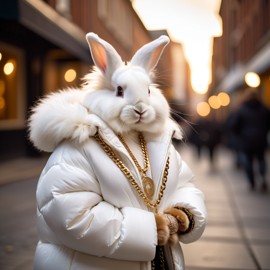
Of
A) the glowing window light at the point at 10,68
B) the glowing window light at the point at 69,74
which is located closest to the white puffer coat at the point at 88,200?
the glowing window light at the point at 10,68

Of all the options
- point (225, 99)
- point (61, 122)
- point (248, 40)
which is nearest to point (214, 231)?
point (61, 122)

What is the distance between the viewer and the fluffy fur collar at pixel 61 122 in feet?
6.82

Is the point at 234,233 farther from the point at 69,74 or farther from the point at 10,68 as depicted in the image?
the point at 69,74

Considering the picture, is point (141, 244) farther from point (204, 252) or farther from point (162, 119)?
point (204, 252)

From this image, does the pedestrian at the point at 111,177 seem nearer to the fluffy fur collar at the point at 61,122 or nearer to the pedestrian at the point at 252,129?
the fluffy fur collar at the point at 61,122

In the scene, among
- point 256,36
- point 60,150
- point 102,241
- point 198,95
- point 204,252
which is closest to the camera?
point 102,241

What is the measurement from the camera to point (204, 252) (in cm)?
498

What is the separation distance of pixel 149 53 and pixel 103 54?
0.22m

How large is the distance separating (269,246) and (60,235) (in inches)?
150

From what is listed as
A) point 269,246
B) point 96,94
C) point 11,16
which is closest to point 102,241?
point 96,94

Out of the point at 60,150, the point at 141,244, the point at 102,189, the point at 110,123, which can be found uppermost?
the point at 110,123

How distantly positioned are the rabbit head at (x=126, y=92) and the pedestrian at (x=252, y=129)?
7.22 meters

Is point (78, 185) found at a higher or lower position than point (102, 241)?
higher

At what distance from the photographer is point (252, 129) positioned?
9203 millimetres
